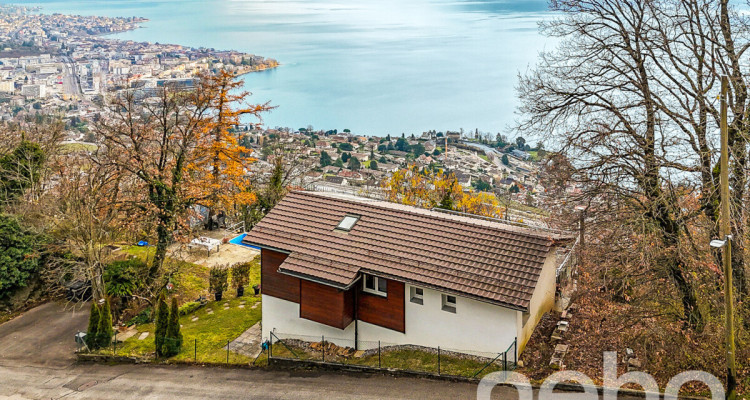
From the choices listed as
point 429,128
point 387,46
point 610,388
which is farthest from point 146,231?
point 387,46

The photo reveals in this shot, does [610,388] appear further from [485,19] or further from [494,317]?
[485,19]

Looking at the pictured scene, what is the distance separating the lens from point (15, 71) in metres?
114

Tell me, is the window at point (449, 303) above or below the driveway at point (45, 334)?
above

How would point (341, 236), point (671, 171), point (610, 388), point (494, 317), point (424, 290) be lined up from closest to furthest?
point (610, 388) → point (671, 171) → point (494, 317) → point (424, 290) → point (341, 236)

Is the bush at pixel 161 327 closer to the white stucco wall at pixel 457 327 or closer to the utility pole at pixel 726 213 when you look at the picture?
the white stucco wall at pixel 457 327

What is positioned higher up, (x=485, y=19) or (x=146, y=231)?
(x=485, y=19)

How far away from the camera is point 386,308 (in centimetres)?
1519

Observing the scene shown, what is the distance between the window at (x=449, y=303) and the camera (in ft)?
47.3

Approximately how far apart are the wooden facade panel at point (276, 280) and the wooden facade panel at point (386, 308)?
2095 millimetres

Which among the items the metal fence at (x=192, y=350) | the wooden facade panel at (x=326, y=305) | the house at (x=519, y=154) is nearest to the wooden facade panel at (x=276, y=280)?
the wooden facade panel at (x=326, y=305)

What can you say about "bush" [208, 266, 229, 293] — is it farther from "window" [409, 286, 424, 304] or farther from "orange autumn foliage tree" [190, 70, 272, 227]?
"window" [409, 286, 424, 304]

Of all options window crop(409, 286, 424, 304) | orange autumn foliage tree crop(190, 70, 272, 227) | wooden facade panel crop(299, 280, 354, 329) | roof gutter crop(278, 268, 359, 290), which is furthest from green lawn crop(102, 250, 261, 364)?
orange autumn foliage tree crop(190, 70, 272, 227)

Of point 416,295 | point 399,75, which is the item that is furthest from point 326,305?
point 399,75

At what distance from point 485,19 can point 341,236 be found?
19983 cm
